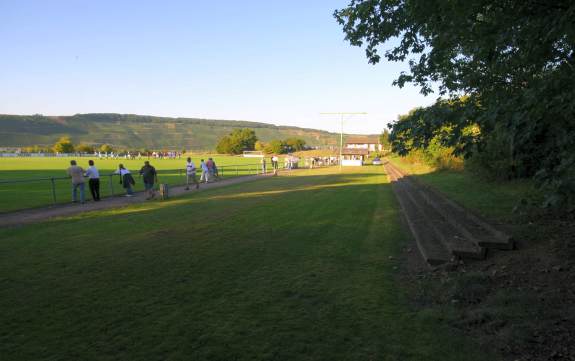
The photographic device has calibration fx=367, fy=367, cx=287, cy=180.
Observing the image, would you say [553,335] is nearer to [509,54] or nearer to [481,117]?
[481,117]

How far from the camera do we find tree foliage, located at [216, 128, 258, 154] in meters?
132

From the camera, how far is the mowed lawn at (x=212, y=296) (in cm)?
359

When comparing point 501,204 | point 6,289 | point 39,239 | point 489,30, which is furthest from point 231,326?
point 501,204

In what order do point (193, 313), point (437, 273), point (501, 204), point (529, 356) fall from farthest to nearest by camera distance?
point (501, 204) → point (437, 273) → point (193, 313) → point (529, 356)

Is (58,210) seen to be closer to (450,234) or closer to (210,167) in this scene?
(450,234)

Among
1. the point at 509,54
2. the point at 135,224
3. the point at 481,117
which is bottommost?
the point at 135,224

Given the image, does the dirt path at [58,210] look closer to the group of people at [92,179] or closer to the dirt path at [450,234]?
the group of people at [92,179]

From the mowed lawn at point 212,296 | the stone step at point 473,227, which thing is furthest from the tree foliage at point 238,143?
the mowed lawn at point 212,296

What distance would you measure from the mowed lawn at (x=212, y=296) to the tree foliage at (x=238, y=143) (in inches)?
4855

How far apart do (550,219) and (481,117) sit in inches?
193

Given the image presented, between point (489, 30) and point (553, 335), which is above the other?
point (489, 30)

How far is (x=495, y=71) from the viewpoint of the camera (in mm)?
5824

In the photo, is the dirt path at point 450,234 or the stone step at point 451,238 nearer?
the stone step at point 451,238

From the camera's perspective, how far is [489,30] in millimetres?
5352
